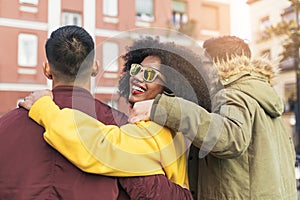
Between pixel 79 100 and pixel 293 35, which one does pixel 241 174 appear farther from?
pixel 293 35

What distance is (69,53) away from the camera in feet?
3.43

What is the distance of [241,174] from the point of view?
4.02ft

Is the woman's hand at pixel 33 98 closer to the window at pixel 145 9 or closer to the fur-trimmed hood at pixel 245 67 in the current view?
the fur-trimmed hood at pixel 245 67

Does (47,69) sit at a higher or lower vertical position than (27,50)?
lower

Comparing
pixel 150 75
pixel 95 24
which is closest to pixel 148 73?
pixel 150 75

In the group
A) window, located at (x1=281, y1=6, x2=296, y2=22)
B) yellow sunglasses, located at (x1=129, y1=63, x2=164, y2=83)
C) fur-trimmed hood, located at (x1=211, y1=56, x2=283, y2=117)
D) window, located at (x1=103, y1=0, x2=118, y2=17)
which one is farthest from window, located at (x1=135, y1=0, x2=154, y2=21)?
yellow sunglasses, located at (x1=129, y1=63, x2=164, y2=83)

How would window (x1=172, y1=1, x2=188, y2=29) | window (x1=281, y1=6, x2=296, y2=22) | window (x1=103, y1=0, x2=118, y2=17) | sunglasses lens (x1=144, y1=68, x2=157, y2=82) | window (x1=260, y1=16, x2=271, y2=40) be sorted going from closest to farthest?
sunglasses lens (x1=144, y1=68, x2=157, y2=82) → window (x1=103, y1=0, x2=118, y2=17) → window (x1=281, y1=6, x2=296, y2=22) → window (x1=260, y1=16, x2=271, y2=40) → window (x1=172, y1=1, x2=188, y2=29)

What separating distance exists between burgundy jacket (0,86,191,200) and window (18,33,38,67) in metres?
7.86

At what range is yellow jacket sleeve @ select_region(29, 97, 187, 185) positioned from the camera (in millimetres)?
945

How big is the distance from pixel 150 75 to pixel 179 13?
900 cm

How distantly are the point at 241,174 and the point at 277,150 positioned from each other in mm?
187

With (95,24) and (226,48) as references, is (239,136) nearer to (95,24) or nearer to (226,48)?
(226,48)

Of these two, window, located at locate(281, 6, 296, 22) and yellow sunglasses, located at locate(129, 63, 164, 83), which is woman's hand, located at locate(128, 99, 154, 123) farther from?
window, located at locate(281, 6, 296, 22)

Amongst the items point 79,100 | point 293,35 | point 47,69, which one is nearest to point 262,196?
point 79,100
